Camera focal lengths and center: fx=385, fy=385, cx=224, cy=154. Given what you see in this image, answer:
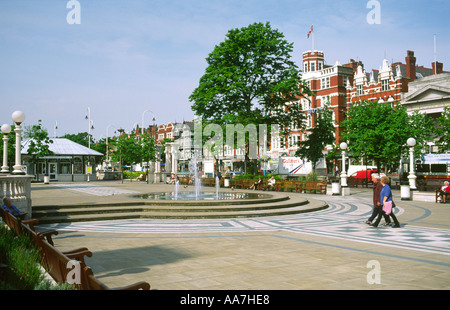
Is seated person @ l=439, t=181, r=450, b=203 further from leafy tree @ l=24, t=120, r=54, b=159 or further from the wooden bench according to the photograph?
leafy tree @ l=24, t=120, r=54, b=159

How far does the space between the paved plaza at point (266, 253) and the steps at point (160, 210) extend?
65cm

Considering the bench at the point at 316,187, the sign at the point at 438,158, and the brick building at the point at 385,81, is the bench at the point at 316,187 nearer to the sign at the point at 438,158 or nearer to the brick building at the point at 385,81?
the sign at the point at 438,158

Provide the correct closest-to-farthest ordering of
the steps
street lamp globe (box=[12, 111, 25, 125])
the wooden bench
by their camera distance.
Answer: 1. the wooden bench
2. street lamp globe (box=[12, 111, 25, 125])
3. the steps

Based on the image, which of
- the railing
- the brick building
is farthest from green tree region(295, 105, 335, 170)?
the railing

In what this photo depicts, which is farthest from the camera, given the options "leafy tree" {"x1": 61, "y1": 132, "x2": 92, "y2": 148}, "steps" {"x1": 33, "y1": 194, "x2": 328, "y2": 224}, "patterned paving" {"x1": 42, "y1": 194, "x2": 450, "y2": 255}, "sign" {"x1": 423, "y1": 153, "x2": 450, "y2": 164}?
"leafy tree" {"x1": 61, "y1": 132, "x2": 92, "y2": 148}

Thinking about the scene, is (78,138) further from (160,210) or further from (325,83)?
(160,210)

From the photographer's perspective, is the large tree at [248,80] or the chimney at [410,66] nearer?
the large tree at [248,80]

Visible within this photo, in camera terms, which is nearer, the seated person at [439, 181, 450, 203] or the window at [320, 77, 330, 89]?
the seated person at [439, 181, 450, 203]

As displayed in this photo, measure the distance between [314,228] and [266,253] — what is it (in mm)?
4479

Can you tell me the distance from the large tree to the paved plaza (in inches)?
797

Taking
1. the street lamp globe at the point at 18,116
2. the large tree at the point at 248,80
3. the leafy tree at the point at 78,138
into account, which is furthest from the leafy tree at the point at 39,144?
the leafy tree at the point at 78,138

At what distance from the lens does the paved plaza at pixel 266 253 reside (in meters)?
6.28

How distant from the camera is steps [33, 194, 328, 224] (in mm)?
14406

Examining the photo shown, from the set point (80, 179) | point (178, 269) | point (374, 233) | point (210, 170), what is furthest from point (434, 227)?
point (80, 179)
